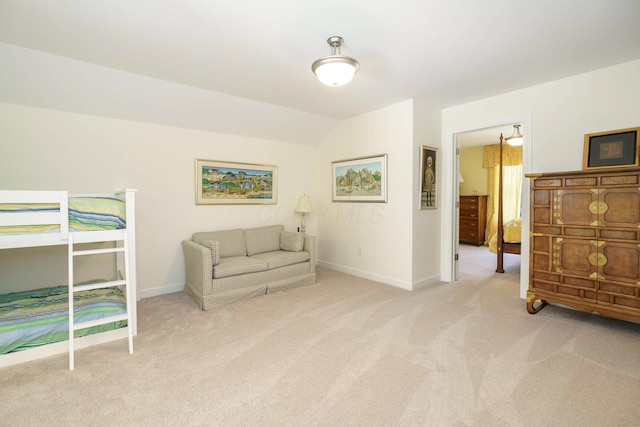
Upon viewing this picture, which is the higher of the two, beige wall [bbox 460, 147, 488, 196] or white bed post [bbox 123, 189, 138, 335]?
beige wall [bbox 460, 147, 488, 196]

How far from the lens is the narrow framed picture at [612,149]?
9.13 feet

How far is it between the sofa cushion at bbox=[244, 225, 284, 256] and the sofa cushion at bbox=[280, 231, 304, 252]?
0.44ft


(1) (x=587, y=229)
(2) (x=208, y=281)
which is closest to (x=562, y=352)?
(1) (x=587, y=229)

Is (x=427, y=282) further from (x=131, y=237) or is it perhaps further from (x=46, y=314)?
(x=46, y=314)

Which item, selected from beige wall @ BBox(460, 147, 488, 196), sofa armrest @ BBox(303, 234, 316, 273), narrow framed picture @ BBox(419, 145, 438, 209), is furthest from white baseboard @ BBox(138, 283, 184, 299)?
beige wall @ BBox(460, 147, 488, 196)

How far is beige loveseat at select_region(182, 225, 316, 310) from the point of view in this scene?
11.0ft

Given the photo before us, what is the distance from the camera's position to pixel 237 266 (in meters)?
3.55

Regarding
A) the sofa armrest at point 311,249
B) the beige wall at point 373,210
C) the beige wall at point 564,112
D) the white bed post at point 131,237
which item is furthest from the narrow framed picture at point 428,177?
the white bed post at point 131,237

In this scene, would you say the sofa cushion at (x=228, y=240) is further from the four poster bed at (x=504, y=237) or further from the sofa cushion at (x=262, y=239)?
the four poster bed at (x=504, y=237)

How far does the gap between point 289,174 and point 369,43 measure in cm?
292

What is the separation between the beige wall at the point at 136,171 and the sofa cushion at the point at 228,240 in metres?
0.25

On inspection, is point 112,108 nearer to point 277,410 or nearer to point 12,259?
point 12,259

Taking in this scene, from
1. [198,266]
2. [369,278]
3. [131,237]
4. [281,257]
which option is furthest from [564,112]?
[131,237]

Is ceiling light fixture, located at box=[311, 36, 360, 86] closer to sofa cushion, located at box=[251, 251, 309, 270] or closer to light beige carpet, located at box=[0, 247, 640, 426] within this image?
light beige carpet, located at box=[0, 247, 640, 426]
